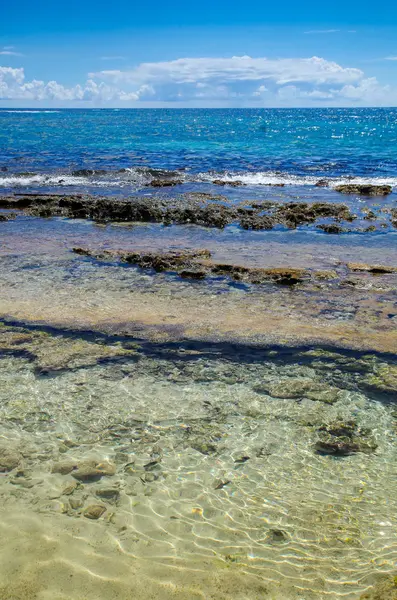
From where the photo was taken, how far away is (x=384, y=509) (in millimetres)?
5047

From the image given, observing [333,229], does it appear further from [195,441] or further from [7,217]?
[195,441]

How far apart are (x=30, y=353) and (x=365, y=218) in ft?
50.3

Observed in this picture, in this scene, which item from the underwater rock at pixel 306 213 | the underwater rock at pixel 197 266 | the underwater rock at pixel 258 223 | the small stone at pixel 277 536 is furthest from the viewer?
the underwater rock at pixel 306 213

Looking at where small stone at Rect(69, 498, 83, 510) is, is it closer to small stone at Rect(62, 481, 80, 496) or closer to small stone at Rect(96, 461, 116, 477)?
small stone at Rect(62, 481, 80, 496)

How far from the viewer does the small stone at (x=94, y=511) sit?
4.85 m

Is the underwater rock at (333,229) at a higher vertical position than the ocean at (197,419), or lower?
higher

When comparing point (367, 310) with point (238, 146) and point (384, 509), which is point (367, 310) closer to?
point (384, 509)

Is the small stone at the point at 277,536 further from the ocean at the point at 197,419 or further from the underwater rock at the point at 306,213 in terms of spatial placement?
the underwater rock at the point at 306,213

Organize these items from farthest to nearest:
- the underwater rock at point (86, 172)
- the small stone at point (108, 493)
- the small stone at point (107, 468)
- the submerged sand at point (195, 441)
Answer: the underwater rock at point (86, 172) < the small stone at point (107, 468) < the small stone at point (108, 493) < the submerged sand at point (195, 441)

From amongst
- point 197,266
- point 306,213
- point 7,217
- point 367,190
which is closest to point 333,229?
point 306,213

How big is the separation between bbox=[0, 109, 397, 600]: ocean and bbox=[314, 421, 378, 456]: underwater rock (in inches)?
1.0

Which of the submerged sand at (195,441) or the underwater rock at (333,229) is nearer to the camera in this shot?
the submerged sand at (195,441)

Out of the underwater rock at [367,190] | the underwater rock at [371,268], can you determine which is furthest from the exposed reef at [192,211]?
the underwater rock at [367,190]

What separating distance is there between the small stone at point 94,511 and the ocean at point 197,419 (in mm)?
15
